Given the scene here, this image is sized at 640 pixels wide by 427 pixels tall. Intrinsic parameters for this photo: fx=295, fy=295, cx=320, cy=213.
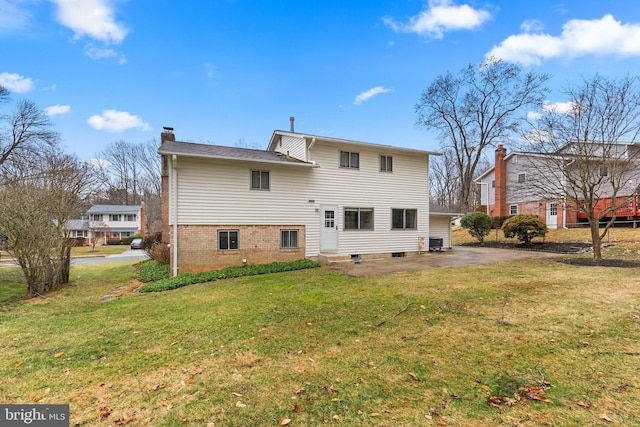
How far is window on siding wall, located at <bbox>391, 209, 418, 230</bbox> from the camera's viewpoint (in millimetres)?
14320

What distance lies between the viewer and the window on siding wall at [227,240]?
11.2 m

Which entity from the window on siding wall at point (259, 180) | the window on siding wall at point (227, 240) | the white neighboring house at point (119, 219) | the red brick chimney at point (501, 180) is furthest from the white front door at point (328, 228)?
the white neighboring house at point (119, 219)

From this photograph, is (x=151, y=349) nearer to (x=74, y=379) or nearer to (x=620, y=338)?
(x=74, y=379)

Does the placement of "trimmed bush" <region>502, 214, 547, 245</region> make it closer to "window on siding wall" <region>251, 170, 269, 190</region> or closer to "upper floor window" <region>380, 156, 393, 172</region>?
"upper floor window" <region>380, 156, 393, 172</region>

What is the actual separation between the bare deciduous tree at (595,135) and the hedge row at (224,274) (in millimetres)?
10109

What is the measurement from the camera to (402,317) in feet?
17.3

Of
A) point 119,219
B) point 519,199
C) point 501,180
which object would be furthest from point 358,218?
point 119,219

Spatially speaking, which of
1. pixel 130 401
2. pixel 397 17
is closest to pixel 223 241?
pixel 130 401

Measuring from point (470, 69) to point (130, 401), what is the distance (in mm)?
31050

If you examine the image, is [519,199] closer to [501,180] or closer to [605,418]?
[501,180]

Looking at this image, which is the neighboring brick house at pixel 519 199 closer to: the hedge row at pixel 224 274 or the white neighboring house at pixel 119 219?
the hedge row at pixel 224 274

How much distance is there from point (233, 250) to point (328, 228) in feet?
13.6

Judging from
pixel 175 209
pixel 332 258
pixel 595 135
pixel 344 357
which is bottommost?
pixel 344 357

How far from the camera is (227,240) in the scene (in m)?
11.3
